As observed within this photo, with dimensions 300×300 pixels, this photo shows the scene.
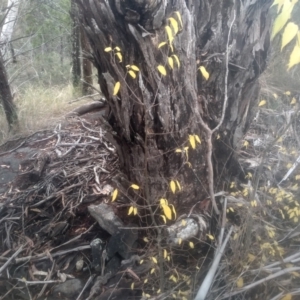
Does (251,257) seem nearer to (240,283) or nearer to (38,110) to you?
(240,283)

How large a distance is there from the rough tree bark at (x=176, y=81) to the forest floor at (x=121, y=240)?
1.23ft

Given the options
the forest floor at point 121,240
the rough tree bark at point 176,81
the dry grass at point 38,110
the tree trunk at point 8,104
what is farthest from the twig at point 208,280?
the tree trunk at point 8,104

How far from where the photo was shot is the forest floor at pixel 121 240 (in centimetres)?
270

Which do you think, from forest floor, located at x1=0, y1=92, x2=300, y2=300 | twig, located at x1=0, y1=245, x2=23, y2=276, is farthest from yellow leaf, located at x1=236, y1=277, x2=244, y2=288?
twig, located at x1=0, y1=245, x2=23, y2=276

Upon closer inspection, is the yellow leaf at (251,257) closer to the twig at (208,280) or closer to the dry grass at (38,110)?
the twig at (208,280)

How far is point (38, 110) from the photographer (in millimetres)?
5926

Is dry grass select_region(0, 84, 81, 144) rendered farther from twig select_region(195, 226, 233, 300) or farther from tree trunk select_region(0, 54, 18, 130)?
twig select_region(195, 226, 233, 300)

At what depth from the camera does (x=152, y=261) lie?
2998 millimetres

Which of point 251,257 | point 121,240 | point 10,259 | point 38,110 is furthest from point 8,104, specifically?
point 251,257

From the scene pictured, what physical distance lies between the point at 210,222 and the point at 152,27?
1616 millimetres

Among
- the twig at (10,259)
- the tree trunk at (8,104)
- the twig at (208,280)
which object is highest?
the tree trunk at (8,104)

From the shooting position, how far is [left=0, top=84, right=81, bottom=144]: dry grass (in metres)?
5.36

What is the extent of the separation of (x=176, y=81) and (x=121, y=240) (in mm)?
1313

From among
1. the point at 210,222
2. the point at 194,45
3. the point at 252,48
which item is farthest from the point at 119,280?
the point at 252,48
